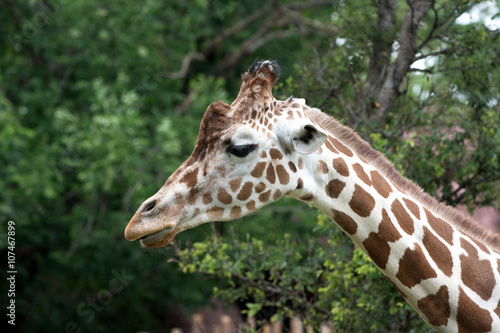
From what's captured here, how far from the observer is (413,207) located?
126 inches

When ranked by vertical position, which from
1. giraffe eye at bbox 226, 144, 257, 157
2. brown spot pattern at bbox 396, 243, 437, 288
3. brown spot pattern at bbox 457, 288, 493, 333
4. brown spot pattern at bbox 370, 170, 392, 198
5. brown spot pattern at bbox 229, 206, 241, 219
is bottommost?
brown spot pattern at bbox 457, 288, 493, 333

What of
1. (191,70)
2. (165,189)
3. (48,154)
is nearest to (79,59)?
(48,154)

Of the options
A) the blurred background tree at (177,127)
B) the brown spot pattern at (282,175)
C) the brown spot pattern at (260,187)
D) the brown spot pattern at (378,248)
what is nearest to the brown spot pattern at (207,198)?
the brown spot pattern at (260,187)

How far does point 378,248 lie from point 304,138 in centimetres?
66

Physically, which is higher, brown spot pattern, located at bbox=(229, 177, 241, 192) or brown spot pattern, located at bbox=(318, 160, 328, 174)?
brown spot pattern, located at bbox=(229, 177, 241, 192)

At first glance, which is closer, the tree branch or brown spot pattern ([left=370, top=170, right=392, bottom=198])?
brown spot pattern ([left=370, top=170, right=392, bottom=198])

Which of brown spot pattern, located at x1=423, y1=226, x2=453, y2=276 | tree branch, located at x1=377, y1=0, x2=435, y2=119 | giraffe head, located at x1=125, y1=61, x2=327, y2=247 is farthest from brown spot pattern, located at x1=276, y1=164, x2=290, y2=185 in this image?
tree branch, located at x1=377, y1=0, x2=435, y2=119

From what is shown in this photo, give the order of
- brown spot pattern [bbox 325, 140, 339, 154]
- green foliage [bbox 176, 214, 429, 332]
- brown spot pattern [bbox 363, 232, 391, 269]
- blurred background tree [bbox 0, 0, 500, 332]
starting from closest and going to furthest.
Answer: brown spot pattern [bbox 363, 232, 391, 269], brown spot pattern [bbox 325, 140, 339, 154], green foliage [bbox 176, 214, 429, 332], blurred background tree [bbox 0, 0, 500, 332]

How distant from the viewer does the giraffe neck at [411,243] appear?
3.03m

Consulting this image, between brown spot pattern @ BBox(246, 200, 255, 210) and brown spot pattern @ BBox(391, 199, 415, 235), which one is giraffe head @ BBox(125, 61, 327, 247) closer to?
brown spot pattern @ BBox(246, 200, 255, 210)

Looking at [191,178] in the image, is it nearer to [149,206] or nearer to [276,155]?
[149,206]

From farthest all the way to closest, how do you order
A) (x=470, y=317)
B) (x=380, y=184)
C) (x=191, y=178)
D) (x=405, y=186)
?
1. (x=405, y=186)
2. (x=380, y=184)
3. (x=191, y=178)
4. (x=470, y=317)

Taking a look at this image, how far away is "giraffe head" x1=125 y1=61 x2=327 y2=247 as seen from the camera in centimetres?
307

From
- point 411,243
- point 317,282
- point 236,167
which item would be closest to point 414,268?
point 411,243
